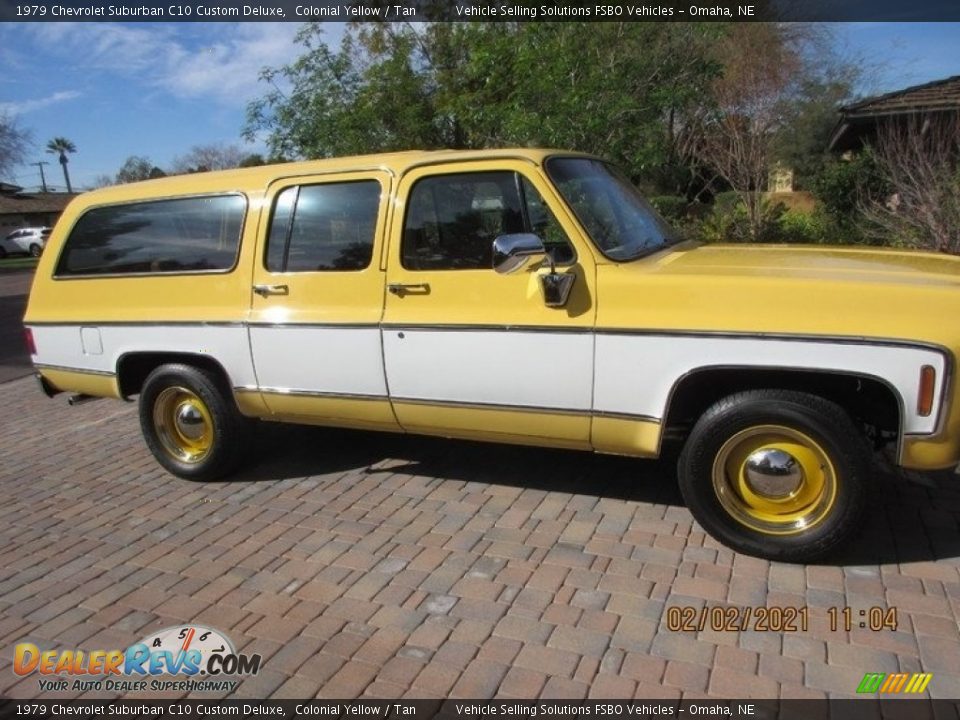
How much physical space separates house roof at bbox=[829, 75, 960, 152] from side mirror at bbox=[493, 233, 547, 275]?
10.1m

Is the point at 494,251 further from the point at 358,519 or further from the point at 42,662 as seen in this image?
the point at 42,662

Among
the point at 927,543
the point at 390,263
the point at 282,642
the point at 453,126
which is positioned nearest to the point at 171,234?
the point at 390,263

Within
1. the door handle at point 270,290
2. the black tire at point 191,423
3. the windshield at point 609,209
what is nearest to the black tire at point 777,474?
the windshield at point 609,209

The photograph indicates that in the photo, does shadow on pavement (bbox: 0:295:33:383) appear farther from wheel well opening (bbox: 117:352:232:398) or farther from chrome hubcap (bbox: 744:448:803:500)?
chrome hubcap (bbox: 744:448:803:500)

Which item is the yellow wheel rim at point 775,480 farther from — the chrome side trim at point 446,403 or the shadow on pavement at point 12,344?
the shadow on pavement at point 12,344

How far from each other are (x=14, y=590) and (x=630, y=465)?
11.6 ft

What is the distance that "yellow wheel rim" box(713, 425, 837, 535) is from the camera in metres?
3.15

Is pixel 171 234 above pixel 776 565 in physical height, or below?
above

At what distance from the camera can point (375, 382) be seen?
3941 millimetres

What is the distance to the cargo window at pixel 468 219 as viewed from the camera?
11.9ft

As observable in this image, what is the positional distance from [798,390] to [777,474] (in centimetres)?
41

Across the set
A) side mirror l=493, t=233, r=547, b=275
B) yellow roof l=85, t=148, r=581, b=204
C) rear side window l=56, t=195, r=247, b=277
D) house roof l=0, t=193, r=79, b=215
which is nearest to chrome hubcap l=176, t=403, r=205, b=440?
rear side window l=56, t=195, r=247, b=277

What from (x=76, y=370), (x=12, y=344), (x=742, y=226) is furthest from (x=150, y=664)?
(x=742, y=226)

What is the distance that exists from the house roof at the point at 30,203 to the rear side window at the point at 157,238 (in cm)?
5174
